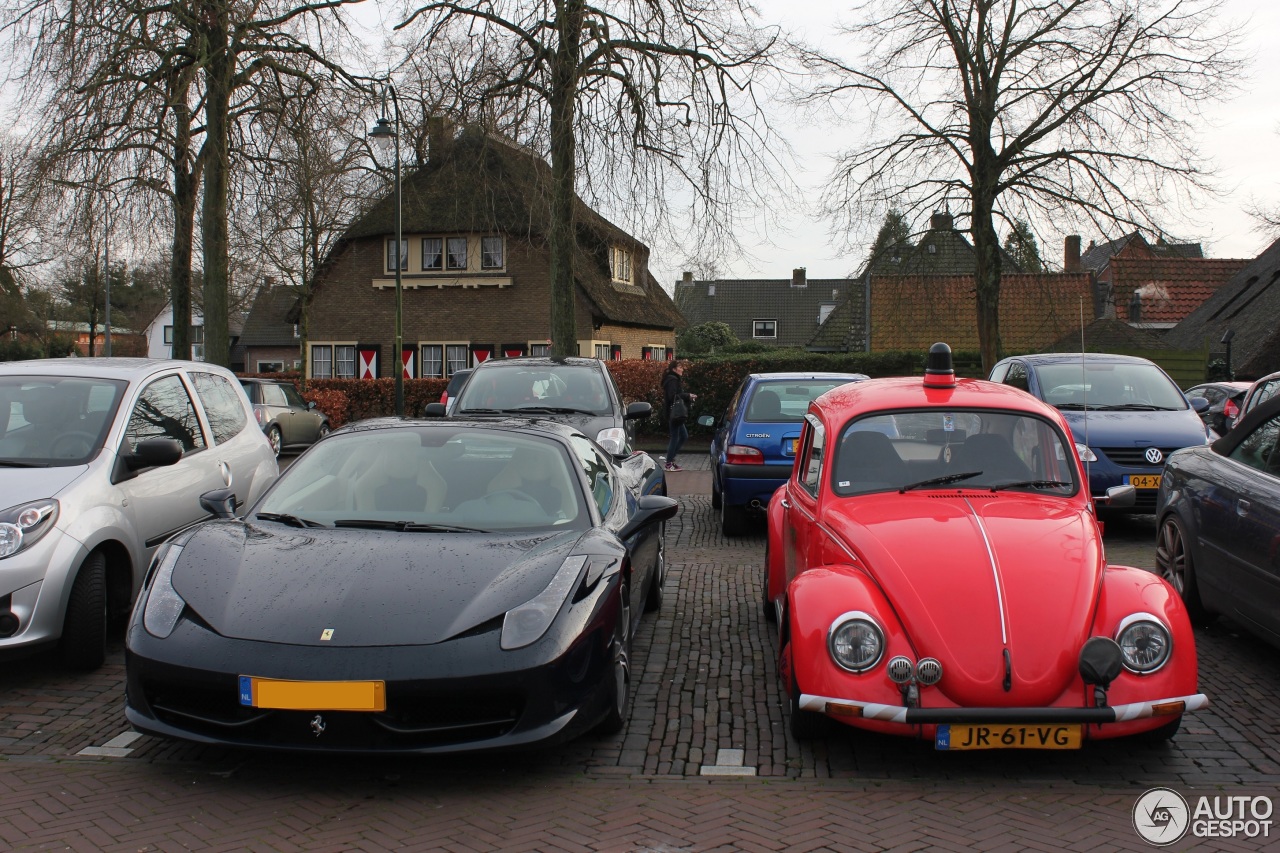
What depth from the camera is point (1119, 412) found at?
10586 mm

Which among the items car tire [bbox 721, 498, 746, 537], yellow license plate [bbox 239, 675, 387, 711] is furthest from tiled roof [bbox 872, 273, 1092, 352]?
yellow license plate [bbox 239, 675, 387, 711]

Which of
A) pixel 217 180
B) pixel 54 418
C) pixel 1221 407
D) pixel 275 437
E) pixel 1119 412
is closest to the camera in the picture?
pixel 54 418

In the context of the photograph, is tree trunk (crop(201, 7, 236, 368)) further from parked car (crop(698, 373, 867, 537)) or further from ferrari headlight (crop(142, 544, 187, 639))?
ferrari headlight (crop(142, 544, 187, 639))

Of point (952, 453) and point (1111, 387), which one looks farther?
point (1111, 387)

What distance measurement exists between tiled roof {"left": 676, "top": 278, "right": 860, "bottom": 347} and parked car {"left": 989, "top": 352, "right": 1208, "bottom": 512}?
58589 mm

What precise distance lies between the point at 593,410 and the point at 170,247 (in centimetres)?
1354

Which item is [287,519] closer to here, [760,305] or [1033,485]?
[1033,485]

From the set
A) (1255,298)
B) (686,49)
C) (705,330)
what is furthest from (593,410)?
(705,330)

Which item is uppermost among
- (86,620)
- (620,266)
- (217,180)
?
(620,266)

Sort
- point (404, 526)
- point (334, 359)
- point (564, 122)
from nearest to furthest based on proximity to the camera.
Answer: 1. point (404, 526)
2. point (564, 122)
3. point (334, 359)

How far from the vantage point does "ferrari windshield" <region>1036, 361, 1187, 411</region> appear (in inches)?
429

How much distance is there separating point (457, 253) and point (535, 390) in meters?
27.2

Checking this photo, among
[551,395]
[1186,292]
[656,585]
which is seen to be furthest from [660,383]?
[1186,292]

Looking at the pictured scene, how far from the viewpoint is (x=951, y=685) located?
13.2 feet
